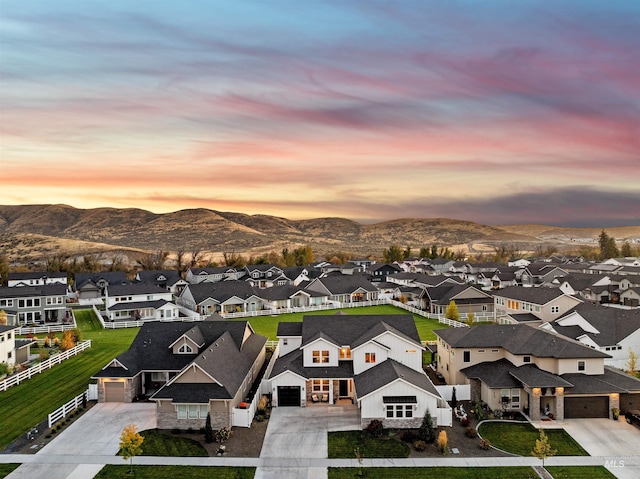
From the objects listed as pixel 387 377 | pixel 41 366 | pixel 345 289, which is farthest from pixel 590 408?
pixel 345 289

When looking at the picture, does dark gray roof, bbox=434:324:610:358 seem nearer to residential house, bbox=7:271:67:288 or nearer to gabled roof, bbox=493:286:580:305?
gabled roof, bbox=493:286:580:305

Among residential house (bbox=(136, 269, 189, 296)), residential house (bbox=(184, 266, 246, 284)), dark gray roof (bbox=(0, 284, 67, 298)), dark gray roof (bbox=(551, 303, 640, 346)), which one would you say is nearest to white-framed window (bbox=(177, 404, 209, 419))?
dark gray roof (bbox=(551, 303, 640, 346))

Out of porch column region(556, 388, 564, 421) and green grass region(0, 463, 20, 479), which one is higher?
porch column region(556, 388, 564, 421)

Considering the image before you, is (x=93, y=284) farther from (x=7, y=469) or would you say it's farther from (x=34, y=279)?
(x=7, y=469)

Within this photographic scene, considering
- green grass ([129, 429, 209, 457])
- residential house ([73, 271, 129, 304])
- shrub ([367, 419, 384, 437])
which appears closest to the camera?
green grass ([129, 429, 209, 457])

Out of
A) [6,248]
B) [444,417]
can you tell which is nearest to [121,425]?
[444,417]

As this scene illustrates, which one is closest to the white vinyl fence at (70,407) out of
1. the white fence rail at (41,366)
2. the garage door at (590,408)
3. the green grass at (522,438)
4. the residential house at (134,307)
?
the white fence rail at (41,366)

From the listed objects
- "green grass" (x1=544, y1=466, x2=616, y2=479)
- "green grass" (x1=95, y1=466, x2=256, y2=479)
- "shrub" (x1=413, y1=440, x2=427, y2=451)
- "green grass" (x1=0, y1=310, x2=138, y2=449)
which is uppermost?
"green grass" (x1=0, y1=310, x2=138, y2=449)
